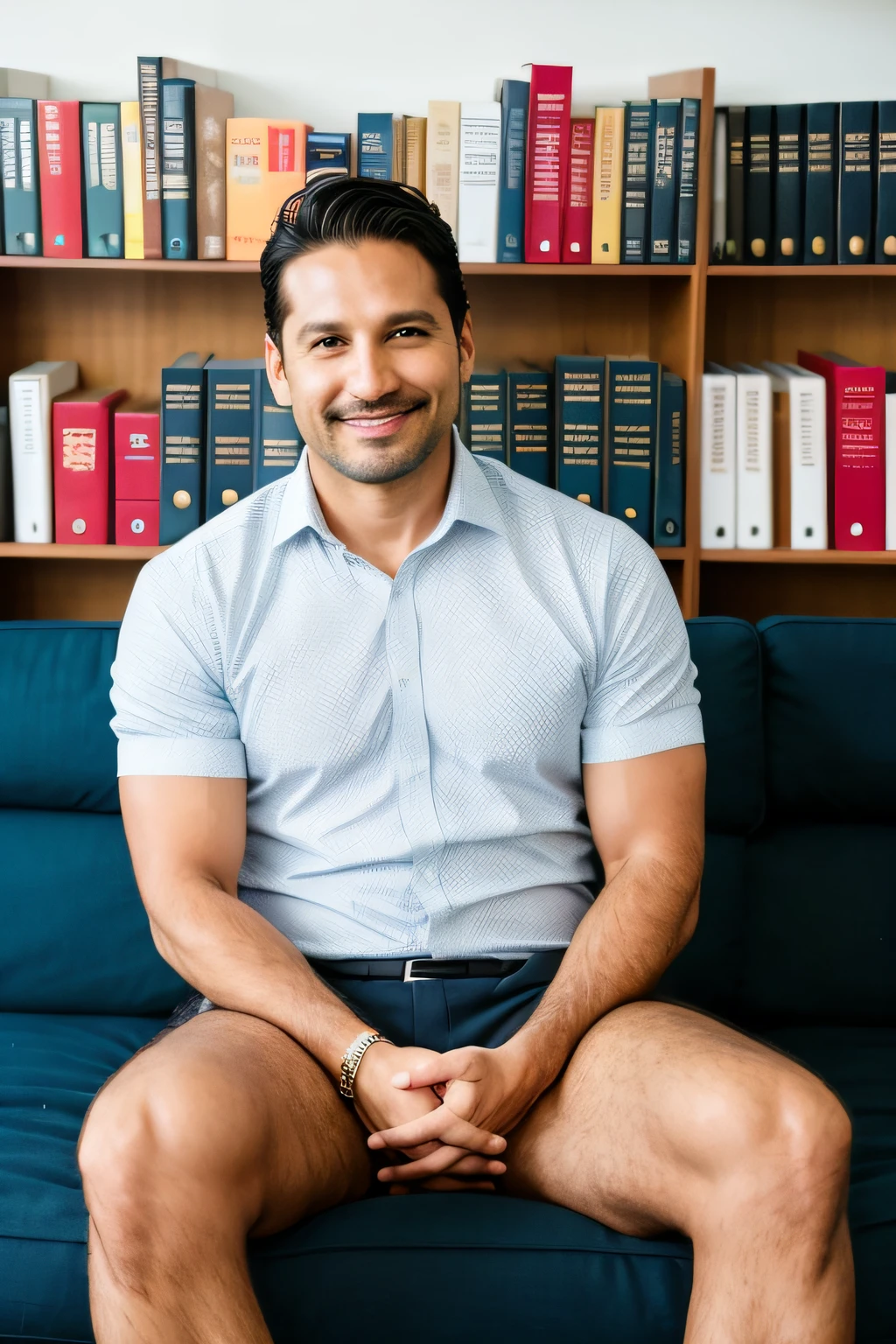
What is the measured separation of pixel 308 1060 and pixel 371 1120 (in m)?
0.08

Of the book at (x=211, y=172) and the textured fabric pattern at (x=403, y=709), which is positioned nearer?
the textured fabric pattern at (x=403, y=709)

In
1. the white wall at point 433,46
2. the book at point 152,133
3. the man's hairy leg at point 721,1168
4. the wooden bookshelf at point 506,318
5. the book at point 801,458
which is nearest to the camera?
the man's hairy leg at point 721,1168

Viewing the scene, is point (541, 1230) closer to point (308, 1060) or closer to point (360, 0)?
point (308, 1060)

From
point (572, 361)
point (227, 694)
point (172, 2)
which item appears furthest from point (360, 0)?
point (227, 694)

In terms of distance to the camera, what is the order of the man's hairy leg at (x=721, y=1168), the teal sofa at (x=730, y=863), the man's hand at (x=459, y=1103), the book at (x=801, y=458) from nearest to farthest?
the man's hairy leg at (x=721, y=1168), the man's hand at (x=459, y=1103), the teal sofa at (x=730, y=863), the book at (x=801, y=458)

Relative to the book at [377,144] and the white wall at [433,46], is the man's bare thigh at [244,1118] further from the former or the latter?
the white wall at [433,46]

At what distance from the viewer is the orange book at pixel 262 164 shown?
2146mm

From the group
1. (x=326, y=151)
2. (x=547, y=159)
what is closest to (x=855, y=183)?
(x=547, y=159)

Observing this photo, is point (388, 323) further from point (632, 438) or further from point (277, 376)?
point (632, 438)

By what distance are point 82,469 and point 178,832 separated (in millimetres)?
1122

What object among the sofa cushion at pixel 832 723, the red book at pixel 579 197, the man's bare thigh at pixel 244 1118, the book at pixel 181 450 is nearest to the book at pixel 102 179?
the book at pixel 181 450

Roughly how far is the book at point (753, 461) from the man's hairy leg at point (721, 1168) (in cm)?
125

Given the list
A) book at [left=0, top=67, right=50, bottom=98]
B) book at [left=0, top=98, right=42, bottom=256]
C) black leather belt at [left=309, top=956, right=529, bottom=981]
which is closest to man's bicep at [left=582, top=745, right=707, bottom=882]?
black leather belt at [left=309, top=956, right=529, bottom=981]

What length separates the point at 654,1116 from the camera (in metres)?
1.10
